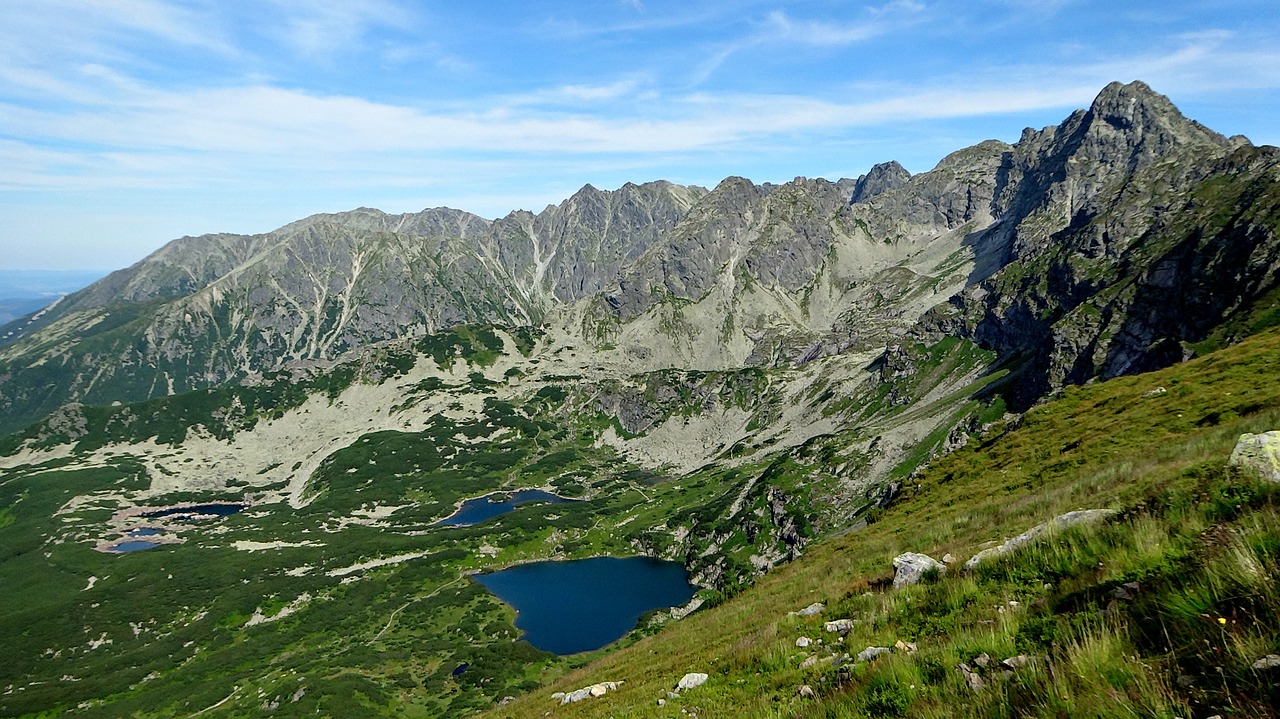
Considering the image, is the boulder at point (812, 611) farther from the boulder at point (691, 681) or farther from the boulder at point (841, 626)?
the boulder at point (691, 681)

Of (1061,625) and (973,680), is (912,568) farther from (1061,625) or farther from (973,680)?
(973,680)

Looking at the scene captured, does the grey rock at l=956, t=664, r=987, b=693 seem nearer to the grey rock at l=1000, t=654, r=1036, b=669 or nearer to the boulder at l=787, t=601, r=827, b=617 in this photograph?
the grey rock at l=1000, t=654, r=1036, b=669

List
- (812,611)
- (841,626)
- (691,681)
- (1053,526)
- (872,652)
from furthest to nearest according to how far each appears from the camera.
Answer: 1. (812,611)
2. (691,681)
3. (841,626)
4. (1053,526)
5. (872,652)

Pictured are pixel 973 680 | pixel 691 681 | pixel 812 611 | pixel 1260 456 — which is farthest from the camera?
pixel 812 611

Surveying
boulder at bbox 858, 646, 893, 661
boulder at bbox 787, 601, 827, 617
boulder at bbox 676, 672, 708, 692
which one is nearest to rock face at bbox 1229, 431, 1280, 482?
boulder at bbox 858, 646, 893, 661

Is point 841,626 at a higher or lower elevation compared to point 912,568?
lower

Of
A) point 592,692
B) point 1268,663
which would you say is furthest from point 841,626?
point 592,692

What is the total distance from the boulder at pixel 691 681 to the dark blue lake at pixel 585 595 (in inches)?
5180

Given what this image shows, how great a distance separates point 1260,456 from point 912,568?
8.54 metres

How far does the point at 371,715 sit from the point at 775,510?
10772cm

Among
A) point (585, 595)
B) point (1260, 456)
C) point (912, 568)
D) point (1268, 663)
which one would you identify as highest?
point (1268, 663)

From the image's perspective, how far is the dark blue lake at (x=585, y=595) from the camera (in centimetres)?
14312

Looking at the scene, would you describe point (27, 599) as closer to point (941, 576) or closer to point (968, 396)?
point (941, 576)

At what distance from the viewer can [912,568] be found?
16047mm
